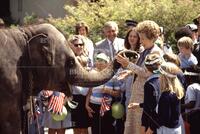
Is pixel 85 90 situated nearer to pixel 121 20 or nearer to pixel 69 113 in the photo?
pixel 69 113

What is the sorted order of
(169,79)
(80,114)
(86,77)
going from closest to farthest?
(86,77) < (169,79) < (80,114)

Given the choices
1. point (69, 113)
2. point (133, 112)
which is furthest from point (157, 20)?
point (133, 112)

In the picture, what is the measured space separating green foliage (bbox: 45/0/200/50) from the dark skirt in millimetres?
3875

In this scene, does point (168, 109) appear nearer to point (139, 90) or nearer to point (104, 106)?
point (139, 90)

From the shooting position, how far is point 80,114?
9305 millimetres

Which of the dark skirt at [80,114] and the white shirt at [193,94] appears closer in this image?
the white shirt at [193,94]

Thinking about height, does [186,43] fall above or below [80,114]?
above

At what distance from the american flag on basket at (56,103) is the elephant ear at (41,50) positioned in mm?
2527

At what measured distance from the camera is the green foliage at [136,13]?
13.6 metres

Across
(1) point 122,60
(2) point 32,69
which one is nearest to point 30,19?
(1) point 122,60

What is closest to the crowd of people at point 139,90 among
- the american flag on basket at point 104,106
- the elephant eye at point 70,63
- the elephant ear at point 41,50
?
the american flag on basket at point 104,106

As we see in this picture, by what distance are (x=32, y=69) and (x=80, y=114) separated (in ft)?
10.3

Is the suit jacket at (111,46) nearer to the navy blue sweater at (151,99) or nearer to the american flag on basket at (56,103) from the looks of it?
the american flag on basket at (56,103)

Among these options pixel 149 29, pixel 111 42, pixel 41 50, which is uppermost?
pixel 149 29
